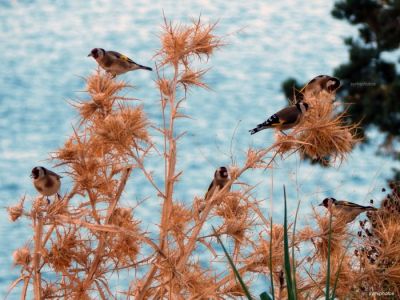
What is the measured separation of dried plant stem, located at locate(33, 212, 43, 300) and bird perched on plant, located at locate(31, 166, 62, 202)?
0.21 metres

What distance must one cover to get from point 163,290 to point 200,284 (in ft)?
1.60

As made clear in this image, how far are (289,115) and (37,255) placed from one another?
233 centimetres

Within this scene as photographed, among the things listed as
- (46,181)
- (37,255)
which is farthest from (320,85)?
(37,255)

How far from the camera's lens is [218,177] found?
755 cm

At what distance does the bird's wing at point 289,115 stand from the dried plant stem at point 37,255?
2.06 m

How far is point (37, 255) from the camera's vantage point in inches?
295

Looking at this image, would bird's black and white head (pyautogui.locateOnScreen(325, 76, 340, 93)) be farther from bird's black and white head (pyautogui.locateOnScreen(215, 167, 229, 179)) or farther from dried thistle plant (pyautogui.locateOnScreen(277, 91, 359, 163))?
bird's black and white head (pyautogui.locateOnScreen(215, 167, 229, 179))

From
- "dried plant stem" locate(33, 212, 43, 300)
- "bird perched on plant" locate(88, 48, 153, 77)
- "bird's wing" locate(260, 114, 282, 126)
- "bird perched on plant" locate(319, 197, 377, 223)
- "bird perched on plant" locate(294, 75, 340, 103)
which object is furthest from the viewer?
"bird perched on plant" locate(88, 48, 153, 77)

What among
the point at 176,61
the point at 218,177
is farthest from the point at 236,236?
the point at 176,61

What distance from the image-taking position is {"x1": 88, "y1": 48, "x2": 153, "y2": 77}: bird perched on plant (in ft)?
27.5

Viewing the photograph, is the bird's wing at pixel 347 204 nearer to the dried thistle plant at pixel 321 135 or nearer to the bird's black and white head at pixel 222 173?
the dried thistle plant at pixel 321 135

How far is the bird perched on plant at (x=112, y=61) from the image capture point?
27.5 feet

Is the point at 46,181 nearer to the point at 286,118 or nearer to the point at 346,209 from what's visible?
the point at 286,118

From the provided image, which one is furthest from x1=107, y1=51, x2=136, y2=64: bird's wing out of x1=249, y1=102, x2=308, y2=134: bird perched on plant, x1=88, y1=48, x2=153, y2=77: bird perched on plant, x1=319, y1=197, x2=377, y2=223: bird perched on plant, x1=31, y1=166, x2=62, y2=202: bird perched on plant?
x1=319, y1=197, x2=377, y2=223: bird perched on plant
